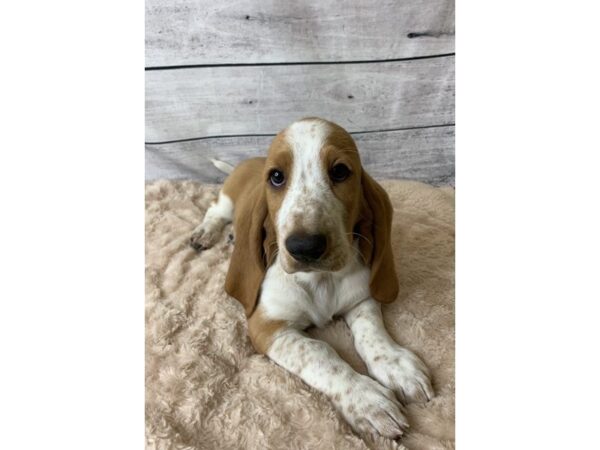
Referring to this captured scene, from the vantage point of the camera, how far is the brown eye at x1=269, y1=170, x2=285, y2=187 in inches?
73.5

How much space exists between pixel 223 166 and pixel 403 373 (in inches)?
64.2

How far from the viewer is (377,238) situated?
6.75 ft

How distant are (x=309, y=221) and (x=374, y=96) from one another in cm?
113

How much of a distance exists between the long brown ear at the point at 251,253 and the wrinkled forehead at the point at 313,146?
26 cm

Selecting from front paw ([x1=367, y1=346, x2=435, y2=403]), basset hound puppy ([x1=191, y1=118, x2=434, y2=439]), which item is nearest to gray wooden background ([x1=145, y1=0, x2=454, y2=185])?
basset hound puppy ([x1=191, y1=118, x2=434, y2=439])

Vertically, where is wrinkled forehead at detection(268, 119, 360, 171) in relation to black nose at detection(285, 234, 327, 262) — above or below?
Result: above

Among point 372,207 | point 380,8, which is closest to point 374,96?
point 380,8

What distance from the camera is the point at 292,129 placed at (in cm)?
189

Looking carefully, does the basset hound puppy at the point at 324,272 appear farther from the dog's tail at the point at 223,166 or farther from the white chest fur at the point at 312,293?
the dog's tail at the point at 223,166

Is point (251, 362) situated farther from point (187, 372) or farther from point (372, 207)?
point (372, 207)

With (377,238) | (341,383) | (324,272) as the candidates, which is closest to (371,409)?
(341,383)

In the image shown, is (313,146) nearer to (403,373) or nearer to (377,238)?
(377,238)

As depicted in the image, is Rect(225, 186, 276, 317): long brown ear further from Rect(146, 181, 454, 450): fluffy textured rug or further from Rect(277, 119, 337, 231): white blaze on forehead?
Rect(277, 119, 337, 231): white blaze on forehead

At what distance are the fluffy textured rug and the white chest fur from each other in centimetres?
10
